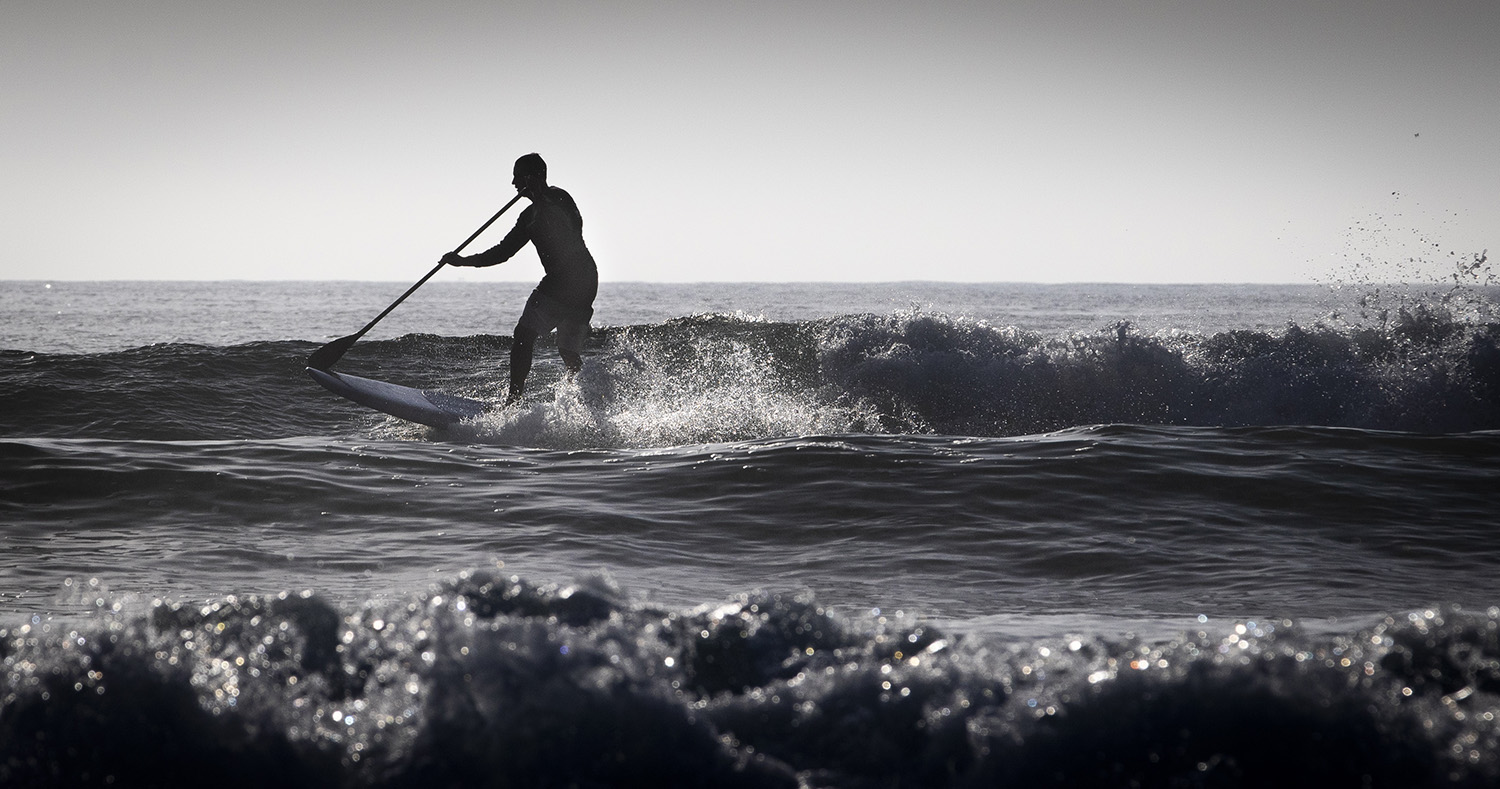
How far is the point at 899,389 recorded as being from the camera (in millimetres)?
11570

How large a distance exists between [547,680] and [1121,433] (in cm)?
611

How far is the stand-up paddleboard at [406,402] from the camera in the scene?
353 inches

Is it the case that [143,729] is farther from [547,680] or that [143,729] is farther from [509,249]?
[509,249]

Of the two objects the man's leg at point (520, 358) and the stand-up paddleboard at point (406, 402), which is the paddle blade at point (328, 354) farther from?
the man's leg at point (520, 358)

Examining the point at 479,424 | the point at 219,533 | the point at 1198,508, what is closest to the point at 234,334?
the point at 479,424

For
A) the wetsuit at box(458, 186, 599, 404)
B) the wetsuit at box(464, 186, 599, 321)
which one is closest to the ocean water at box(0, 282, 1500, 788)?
the wetsuit at box(458, 186, 599, 404)

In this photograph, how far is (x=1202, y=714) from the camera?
2.32 meters

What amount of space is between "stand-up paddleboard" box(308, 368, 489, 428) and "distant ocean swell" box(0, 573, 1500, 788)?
626cm

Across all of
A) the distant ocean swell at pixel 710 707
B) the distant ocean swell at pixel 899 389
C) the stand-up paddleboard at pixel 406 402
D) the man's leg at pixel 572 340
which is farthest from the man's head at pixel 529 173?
the distant ocean swell at pixel 710 707

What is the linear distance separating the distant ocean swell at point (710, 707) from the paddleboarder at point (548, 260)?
6233 millimetres

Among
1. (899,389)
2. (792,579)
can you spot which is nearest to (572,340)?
(899,389)

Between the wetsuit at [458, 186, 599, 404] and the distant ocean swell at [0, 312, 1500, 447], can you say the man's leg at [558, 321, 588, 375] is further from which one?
the distant ocean swell at [0, 312, 1500, 447]

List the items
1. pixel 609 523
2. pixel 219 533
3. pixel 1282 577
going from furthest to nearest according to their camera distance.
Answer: pixel 609 523
pixel 219 533
pixel 1282 577

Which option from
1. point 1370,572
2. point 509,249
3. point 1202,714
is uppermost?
point 509,249
